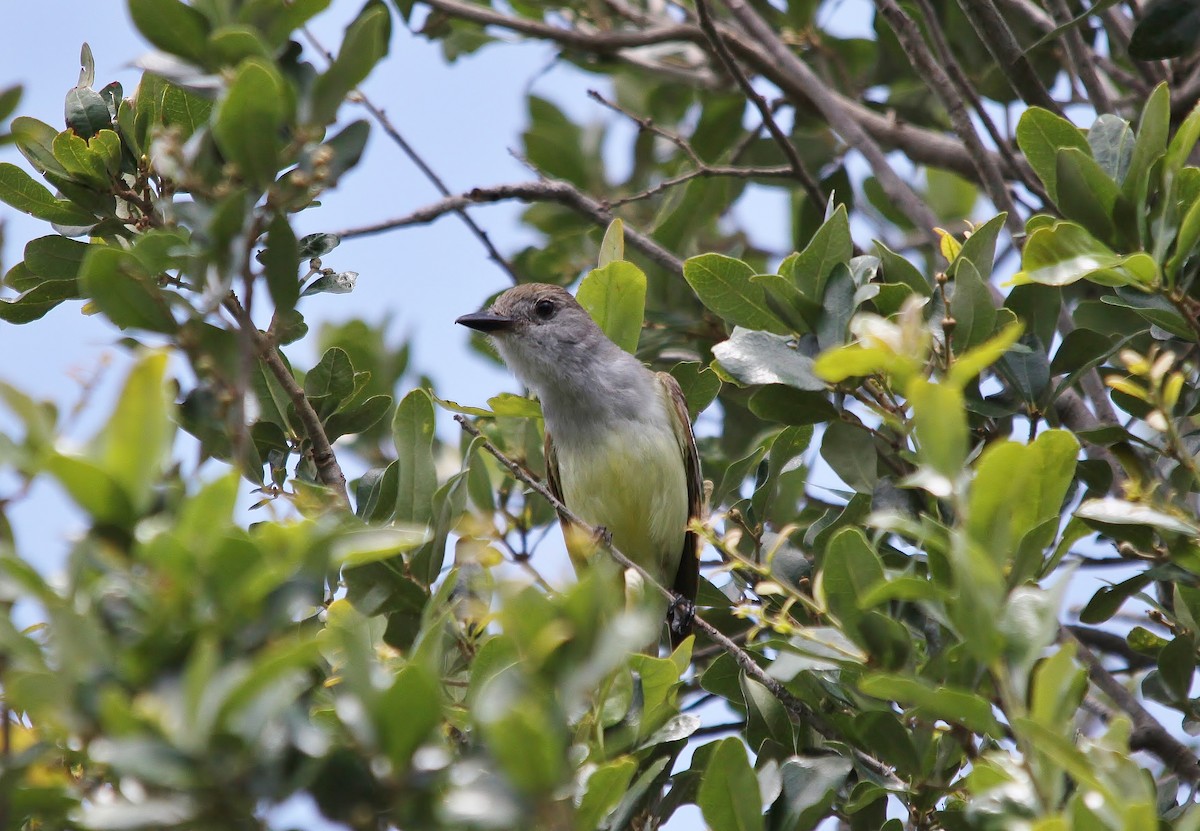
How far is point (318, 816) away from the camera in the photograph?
1.92m

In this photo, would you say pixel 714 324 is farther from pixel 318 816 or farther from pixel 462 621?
pixel 318 816

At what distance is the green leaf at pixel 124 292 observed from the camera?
7.58 ft

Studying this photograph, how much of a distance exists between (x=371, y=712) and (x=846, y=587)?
4.08 ft

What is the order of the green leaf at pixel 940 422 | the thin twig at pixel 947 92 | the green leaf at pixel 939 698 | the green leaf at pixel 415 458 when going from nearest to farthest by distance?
the green leaf at pixel 940 422 → the green leaf at pixel 939 698 → the green leaf at pixel 415 458 → the thin twig at pixel 947 92

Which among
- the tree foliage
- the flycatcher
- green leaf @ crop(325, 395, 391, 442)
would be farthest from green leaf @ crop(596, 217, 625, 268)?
the flycatcher

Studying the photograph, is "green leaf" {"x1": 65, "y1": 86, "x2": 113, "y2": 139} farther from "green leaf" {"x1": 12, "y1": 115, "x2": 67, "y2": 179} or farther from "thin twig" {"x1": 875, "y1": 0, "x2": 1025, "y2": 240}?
"thin twig" {"x1": 875, "y1": 0, "x2": 1025, "y2": 240}

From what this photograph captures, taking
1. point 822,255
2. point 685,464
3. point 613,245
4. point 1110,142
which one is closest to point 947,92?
point 1110,142

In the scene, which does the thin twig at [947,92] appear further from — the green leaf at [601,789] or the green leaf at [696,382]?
the green leaf at [601,789]

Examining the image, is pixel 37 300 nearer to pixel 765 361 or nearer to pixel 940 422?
pixel 765 361

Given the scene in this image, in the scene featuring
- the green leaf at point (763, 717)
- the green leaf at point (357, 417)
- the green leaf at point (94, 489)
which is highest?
the green leaf at point (94, 489)

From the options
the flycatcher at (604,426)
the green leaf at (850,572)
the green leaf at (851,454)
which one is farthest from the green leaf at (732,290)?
the flycatcher at (604,426)

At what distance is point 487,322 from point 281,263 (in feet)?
10.3

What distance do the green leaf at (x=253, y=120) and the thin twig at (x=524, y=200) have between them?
85.3 inches

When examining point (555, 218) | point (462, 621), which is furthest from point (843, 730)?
point (555, 218)
